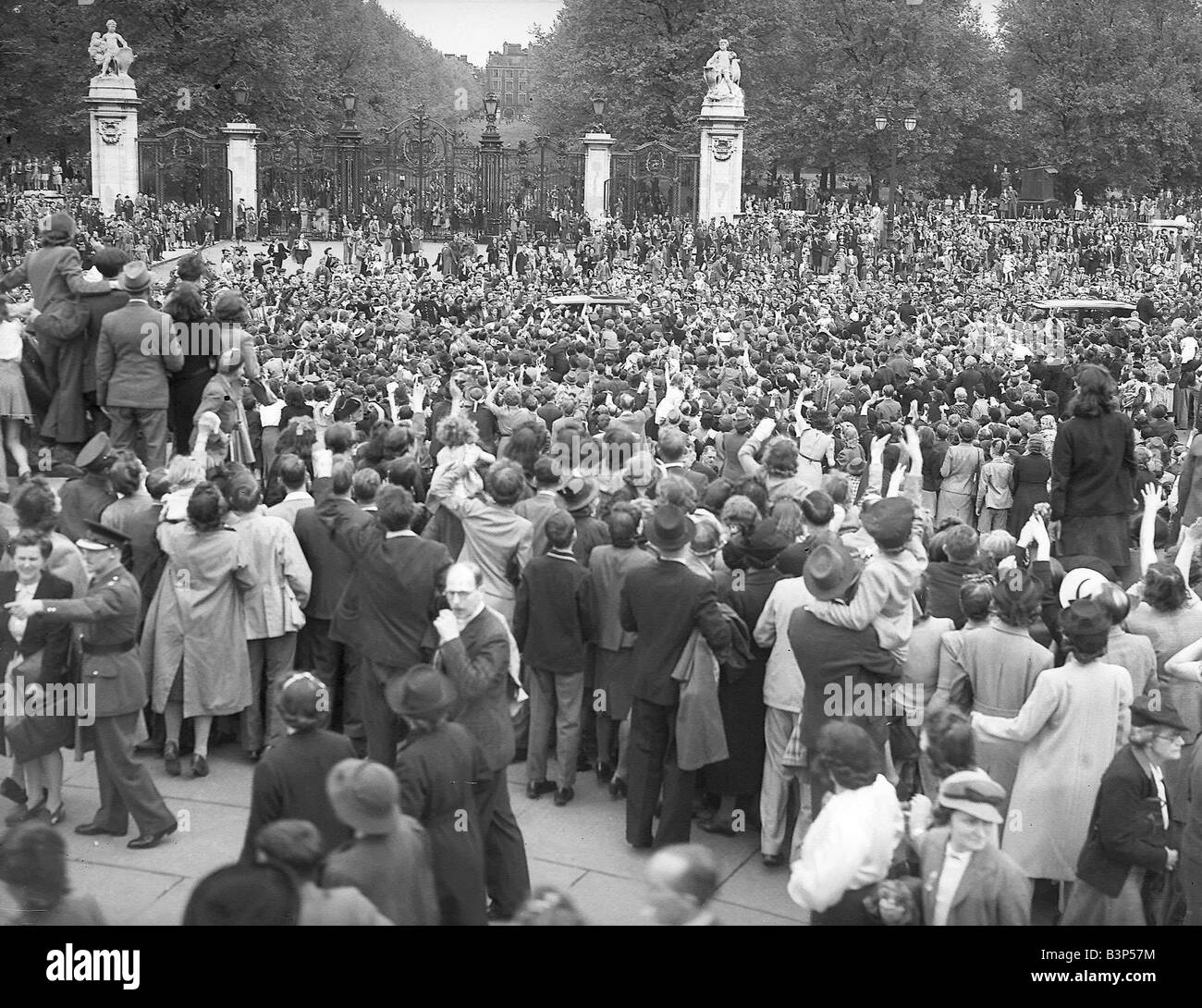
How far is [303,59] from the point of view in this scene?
49094 mm

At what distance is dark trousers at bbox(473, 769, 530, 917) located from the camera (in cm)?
646

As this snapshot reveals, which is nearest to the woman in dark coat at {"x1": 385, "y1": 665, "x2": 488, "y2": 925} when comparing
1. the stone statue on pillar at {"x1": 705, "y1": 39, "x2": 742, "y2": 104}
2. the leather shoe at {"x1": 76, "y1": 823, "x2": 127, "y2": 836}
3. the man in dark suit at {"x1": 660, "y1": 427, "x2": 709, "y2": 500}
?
the leather shoe at {"x1": 76, "y1": 823, "x2": 127, "y2": 836}

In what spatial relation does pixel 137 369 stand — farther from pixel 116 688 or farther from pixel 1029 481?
pixel 1029 481

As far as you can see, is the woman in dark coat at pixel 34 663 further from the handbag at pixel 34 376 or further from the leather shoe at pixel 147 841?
the handbag at pixel 34 376

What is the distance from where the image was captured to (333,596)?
8.16 meters

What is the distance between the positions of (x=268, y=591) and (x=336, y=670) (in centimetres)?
67

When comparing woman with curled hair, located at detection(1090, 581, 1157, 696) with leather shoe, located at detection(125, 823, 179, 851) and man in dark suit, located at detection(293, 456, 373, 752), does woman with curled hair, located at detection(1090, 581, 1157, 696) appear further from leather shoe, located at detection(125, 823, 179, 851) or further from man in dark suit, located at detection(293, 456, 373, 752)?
leather shoe, located at detection(125, 823, 179, 851)

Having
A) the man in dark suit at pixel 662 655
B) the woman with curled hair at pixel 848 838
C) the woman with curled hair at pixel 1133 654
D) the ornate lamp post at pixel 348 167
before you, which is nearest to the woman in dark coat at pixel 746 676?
the man in dark suit at pixel 662 655

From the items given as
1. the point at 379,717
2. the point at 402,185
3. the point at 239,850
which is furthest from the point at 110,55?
the point at 239,850

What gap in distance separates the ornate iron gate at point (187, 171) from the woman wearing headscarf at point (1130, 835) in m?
37.3

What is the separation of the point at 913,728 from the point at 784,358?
10514 millimetres

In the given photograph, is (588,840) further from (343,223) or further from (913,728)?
(343,223)

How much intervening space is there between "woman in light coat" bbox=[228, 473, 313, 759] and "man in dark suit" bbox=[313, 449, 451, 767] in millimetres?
794
